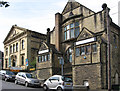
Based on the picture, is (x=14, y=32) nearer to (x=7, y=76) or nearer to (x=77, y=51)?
(x=7, y=76)

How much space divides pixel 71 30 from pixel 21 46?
56.8 ft

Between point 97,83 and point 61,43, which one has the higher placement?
point 61,43

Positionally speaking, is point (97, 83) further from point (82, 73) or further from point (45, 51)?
point (45, 51)

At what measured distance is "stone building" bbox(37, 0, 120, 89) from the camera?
21.7 metres

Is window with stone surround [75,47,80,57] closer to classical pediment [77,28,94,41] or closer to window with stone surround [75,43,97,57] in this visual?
window with stone surround [75,43,97,57]

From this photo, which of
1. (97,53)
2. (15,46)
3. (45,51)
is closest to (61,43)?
(45,51)

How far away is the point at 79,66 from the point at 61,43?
839 centimetres

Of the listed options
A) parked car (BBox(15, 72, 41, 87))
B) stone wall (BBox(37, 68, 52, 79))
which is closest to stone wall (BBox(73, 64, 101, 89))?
parked car (BBox(15, 72, 41, 87))

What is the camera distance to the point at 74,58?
24.7 m

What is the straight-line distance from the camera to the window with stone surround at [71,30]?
93.0 ft

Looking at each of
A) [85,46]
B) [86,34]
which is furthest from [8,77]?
[86,34]

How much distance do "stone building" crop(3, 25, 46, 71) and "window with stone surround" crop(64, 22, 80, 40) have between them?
12847mm

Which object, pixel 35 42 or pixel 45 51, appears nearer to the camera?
pixel 45 51

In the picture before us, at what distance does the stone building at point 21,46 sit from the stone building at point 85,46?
982cm
